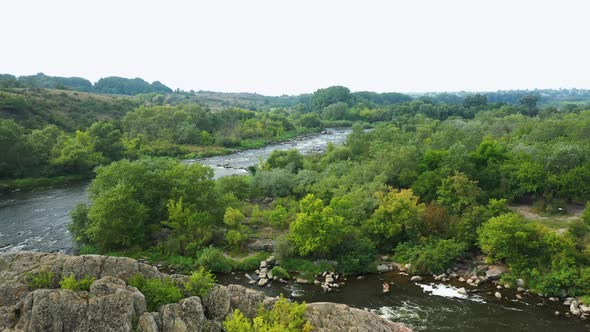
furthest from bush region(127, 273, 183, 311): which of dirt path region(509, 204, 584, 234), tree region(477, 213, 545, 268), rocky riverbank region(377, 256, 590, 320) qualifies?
dirt path region(509, 204, 584, 234)

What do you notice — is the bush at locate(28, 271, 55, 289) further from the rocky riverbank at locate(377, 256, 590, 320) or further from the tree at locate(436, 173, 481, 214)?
the tree at locate(436, 173, 481, 214)

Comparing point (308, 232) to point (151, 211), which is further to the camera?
point (151, 211)

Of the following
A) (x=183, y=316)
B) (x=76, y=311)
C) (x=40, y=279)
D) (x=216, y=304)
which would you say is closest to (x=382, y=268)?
(x=216, y=304)

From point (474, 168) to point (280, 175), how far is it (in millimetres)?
22789

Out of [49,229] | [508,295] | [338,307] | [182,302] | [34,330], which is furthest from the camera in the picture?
[49,229]

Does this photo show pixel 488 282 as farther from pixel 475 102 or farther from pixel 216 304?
pixel 475 102

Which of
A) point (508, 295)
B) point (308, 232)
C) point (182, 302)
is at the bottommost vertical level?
point (508, 295)

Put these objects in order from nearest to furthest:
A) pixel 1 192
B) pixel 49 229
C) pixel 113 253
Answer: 1. pixel 113 253
2. pixel 49 229
3. pixel 1 192

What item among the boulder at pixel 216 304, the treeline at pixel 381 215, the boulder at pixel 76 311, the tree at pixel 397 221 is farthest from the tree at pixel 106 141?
the boulder at pixel 76 311

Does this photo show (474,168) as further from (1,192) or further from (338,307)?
(1,192)

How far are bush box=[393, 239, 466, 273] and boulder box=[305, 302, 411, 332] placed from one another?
13971 millimetres

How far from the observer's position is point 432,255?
3416 cm

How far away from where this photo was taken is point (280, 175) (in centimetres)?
5225

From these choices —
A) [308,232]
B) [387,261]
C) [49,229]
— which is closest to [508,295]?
[387,261]
